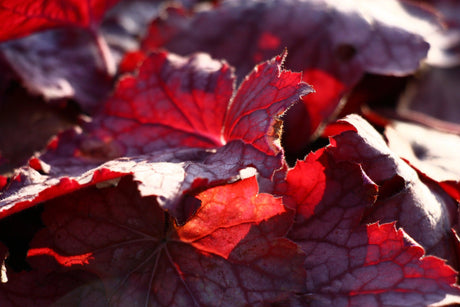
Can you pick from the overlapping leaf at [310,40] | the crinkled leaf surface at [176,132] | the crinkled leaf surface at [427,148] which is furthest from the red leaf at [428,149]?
the crinkled leaf surface at [176,132]

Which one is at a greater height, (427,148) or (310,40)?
(310,40)

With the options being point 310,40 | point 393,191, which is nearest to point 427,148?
point 393,191

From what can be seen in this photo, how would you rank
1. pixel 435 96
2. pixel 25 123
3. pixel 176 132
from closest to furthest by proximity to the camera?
pixel 176 132 → pixel 25 123 → pixel 435 96

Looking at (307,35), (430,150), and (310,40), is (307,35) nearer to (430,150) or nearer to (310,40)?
(310,40)

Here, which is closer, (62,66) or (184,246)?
(184,246)

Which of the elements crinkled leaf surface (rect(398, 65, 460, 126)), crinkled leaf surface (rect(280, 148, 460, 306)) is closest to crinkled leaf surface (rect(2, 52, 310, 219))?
crinkled leaf surface (rect(280, 148, 460, 306))

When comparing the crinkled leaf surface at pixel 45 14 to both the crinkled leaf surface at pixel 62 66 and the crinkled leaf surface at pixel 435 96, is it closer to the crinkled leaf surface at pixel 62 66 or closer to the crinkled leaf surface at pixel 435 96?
the crinkled leaf surface at pixel 62 66

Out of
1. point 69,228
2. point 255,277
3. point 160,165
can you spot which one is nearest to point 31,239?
point 69,228
